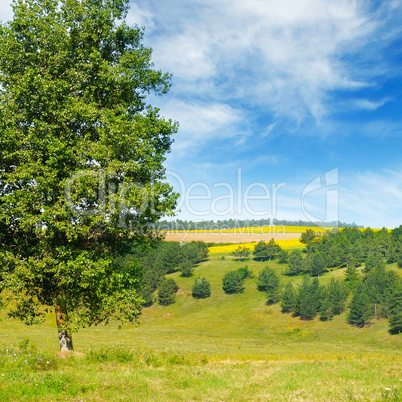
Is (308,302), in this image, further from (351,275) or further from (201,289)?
(201,289)

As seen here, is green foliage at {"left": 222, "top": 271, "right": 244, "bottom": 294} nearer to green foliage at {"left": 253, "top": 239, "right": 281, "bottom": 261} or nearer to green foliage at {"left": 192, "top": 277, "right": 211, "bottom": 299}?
green foliage at {"left": 192, "top": 277, "right": 211, "bottom": 299}

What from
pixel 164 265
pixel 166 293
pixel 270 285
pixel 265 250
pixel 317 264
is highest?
pixel 265 250

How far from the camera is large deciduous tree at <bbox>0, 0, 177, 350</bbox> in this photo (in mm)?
16266

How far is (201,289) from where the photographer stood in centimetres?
15400

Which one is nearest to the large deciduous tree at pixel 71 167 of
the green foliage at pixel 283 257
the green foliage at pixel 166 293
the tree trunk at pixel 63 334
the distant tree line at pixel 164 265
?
the tree trunk at pixel 63 334

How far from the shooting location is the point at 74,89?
19109mm

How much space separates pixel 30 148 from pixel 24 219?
3504 millimetres

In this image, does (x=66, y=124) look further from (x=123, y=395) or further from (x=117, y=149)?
(x=123, y=395)

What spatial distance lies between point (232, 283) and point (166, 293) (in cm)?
3071

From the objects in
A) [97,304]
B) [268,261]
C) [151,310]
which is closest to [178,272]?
[151,310]

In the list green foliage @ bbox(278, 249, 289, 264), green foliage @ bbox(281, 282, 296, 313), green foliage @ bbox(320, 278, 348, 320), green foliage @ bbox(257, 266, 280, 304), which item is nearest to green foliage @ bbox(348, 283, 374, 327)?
Answer: green foliage @ bbox(320, 278, 348, 320)

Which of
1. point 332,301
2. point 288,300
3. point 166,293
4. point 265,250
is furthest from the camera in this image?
point 265,250

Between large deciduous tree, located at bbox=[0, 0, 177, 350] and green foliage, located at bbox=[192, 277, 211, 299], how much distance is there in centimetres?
13835

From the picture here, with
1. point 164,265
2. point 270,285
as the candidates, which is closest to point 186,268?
point 164,265
